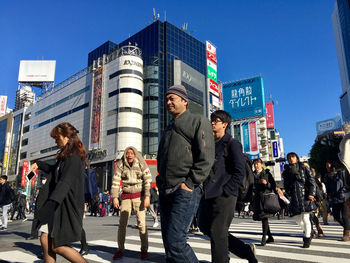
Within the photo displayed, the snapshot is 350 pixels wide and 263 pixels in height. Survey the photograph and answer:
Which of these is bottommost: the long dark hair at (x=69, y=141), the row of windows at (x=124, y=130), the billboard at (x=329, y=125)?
the long dark hair at (x=69, y=141)

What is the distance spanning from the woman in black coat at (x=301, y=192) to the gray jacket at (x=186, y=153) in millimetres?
3593

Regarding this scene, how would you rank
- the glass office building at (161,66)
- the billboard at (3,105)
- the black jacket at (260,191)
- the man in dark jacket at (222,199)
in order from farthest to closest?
the billboard at (3,105)
the glass office building at (161,66)
the black jacket at (260,191)
the man in dark jacket at (222,199)

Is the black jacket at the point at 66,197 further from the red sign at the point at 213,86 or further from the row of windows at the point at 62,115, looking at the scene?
the red sign at the point at 213,86

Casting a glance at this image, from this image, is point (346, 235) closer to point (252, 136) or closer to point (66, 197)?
point (66, 197)

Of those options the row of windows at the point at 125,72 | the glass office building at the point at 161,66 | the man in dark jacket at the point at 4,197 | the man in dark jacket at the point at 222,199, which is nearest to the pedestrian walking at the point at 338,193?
the man in dark jacket at the point at 222,199

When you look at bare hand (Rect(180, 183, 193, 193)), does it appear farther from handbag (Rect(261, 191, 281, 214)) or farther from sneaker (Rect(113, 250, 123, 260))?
handbag (Rect(261, 191, 281, 214))

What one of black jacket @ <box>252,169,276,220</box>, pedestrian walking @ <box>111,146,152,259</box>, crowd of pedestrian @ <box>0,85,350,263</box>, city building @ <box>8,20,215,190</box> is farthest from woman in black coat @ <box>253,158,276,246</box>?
city building @ <box>8,20,215,190</box>

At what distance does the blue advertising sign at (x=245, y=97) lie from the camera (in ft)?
179

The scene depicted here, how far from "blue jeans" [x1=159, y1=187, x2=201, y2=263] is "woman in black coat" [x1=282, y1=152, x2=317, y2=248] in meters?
3.57

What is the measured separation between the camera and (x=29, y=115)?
229 feet

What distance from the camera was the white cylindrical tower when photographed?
43.3m

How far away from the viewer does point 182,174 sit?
7.63ft

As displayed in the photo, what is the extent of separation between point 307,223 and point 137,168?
10.7ft

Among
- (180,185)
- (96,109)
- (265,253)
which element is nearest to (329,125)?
(96,109)
